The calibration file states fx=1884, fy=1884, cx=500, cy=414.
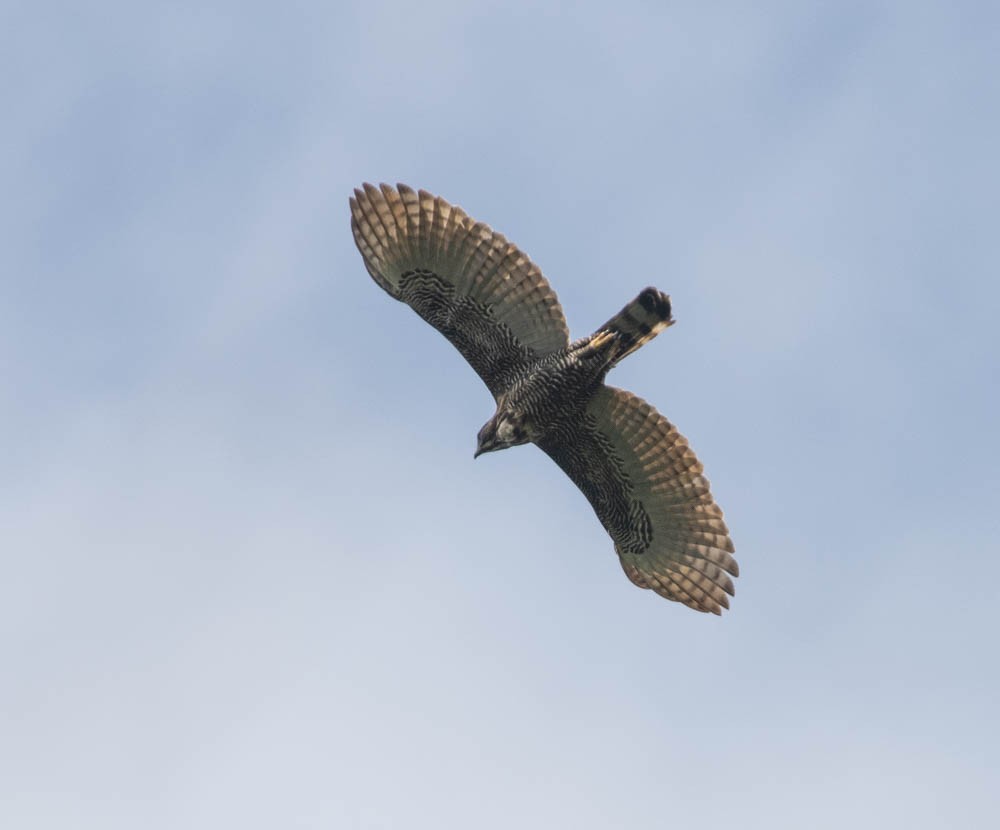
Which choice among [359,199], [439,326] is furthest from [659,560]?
[359,199]

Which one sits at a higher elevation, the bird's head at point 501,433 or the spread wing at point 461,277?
the spread wing at point 461,277

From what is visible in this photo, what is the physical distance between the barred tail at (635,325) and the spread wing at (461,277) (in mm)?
731

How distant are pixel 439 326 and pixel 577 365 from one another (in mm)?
2047

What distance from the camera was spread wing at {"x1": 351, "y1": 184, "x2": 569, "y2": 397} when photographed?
2339 cm

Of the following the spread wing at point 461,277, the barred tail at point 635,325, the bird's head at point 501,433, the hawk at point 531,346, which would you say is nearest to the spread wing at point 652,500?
the hawk at point 531,346

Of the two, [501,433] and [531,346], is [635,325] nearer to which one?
[531,346]

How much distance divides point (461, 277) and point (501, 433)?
2.02 meters

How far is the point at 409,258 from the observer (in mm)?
23750

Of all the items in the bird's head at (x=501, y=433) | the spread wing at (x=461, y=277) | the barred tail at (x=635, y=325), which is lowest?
the bird's head at (x=501, y=433)

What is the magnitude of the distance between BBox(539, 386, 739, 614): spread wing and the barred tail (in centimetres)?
110

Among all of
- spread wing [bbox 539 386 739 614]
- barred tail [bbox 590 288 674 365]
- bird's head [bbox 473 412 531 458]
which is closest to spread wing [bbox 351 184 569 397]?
bird's head [bbox 473 412 531 458]

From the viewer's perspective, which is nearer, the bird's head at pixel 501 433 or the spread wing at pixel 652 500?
the bird's head at pixel 501 433

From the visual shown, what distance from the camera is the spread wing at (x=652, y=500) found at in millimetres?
24109

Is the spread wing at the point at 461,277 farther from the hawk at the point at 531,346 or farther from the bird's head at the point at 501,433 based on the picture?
the bird's head at the point at 501,433
